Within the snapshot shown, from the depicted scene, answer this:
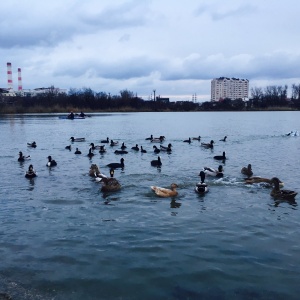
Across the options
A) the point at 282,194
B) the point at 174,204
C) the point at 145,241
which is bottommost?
the point at 145,241

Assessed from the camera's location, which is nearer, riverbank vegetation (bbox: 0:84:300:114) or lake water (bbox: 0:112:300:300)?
lake water (bbox: 0:112:300:300)

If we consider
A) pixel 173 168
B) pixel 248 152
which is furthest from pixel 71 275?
pixel 248 152

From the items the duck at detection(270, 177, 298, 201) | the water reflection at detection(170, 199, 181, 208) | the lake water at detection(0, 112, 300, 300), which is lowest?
the lake water at detection(0, 112, 300, 300)

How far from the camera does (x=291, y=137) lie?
41.0 m

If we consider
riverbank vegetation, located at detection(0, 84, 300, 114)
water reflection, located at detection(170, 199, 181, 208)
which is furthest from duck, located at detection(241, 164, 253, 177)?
riverbank vegetation, located at detection(0, 84, 300, 114)

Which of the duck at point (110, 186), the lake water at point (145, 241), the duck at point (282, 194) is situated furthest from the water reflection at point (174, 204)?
the duck at point (282, 194)

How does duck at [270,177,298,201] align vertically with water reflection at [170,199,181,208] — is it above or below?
above

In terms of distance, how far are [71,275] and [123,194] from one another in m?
6.71

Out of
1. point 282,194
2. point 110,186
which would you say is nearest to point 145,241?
point 110,186

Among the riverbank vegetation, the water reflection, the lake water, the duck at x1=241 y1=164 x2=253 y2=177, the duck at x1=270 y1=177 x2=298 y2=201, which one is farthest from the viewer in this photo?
the riverbank vegetation

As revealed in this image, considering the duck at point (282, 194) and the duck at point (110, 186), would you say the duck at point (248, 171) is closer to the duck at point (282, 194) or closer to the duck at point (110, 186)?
the duck at point (282, 194)

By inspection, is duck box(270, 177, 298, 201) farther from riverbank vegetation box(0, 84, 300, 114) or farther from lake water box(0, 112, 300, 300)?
riverbank vegetation box(0, 84, 300, 114)

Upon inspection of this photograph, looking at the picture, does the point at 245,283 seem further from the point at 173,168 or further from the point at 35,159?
the point at 35,159

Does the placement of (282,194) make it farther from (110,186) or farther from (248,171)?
(110,186)
